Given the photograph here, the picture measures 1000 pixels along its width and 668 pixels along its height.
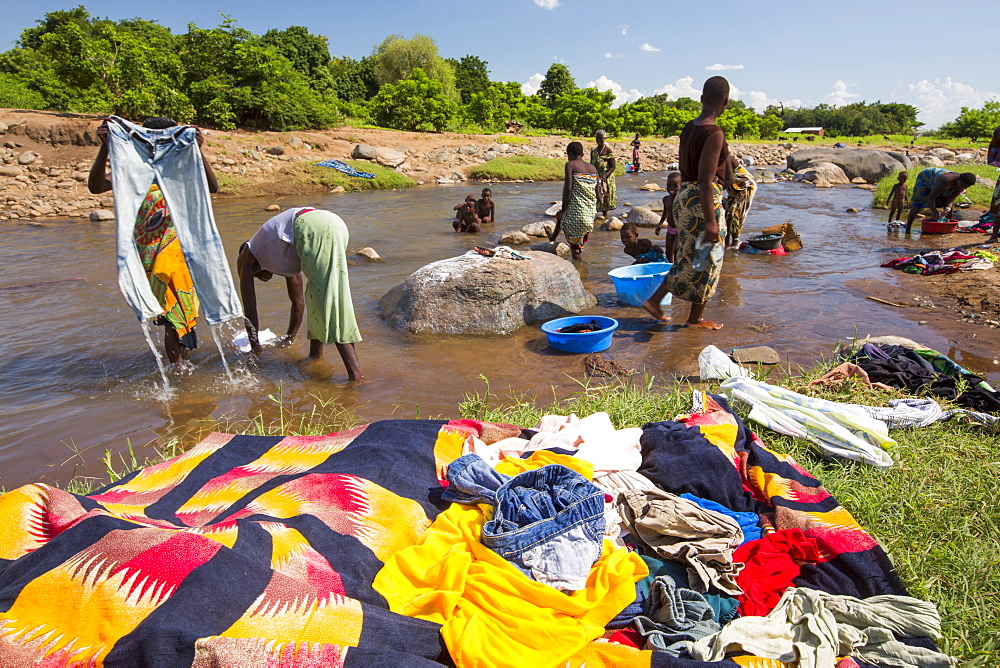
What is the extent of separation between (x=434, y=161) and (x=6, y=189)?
539 inches

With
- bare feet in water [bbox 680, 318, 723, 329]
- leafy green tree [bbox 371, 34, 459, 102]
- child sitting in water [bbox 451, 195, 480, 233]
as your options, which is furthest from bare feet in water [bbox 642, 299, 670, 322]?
leafy green tree [bbox 371, 34, 459, 102]

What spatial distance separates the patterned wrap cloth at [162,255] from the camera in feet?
14.0

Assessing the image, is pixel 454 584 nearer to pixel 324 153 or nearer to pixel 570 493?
pixel 570 493

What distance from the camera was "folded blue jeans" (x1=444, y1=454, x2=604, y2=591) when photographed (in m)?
1.96

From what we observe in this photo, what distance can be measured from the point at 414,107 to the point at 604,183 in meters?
22.7

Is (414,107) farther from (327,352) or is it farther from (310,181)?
(327,352)

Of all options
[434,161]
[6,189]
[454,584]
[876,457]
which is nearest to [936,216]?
[876,457]

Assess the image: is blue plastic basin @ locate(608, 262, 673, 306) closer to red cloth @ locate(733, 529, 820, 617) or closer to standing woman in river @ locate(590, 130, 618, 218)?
standing woman in river @ locate(590, 130, 618, 218)

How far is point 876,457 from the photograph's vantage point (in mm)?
2908

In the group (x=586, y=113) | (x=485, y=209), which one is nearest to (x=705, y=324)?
(x=485, y=209)

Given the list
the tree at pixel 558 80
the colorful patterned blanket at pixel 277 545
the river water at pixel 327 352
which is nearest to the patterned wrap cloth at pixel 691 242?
the river water at pixel 327 352

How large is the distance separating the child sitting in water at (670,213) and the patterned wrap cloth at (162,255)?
4.36 meters

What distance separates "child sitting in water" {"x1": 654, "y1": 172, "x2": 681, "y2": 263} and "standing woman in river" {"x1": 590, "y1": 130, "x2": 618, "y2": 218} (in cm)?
118

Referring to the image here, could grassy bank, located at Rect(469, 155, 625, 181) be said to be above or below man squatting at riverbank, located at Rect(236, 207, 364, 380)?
above
